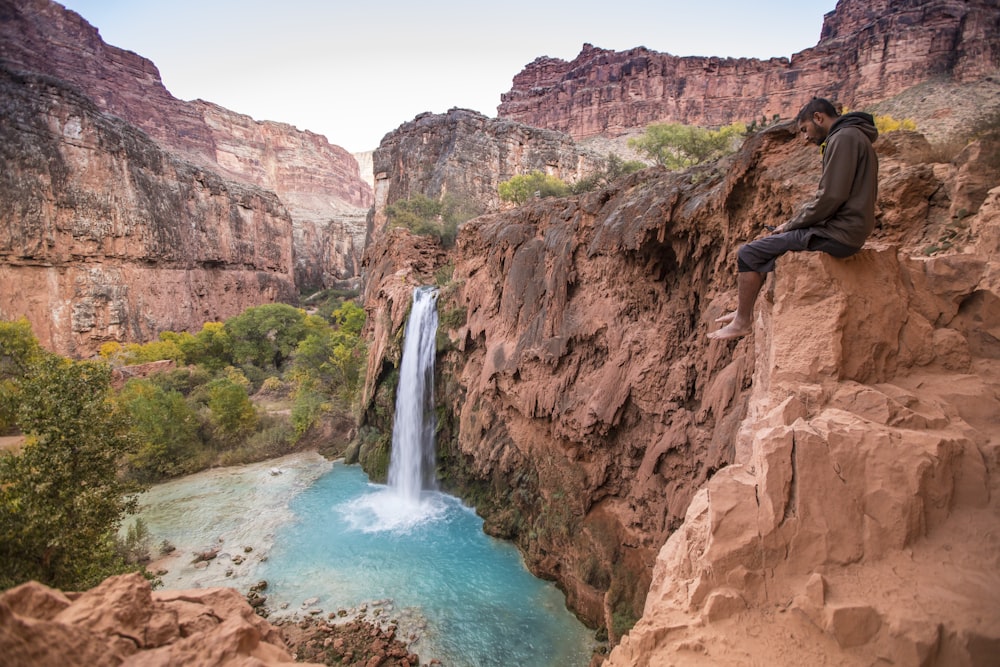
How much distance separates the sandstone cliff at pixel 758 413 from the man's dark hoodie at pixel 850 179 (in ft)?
1.05

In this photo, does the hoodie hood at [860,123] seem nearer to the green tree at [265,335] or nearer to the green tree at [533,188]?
the green tree at [533,188]

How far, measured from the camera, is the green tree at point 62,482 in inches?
237

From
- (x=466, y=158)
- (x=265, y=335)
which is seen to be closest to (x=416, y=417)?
(x=265, y=335)

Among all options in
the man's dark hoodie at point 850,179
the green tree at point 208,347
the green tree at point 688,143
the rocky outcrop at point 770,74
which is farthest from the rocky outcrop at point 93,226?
the rocky outcrop at point 770,74

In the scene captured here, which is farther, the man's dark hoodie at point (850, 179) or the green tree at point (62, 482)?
the green tree at point (62, 482)

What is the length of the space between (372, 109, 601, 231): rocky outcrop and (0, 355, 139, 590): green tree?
94.6ft

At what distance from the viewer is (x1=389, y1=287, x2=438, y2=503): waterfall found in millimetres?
15703

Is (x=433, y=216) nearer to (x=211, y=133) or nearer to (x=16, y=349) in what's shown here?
(x=16, y=349)

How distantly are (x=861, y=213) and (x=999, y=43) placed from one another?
45109 millimetres

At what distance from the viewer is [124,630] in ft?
9.21

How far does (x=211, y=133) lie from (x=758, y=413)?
8550 centimetres

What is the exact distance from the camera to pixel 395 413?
16.9m

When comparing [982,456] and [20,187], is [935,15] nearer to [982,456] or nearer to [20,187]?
[982,456]

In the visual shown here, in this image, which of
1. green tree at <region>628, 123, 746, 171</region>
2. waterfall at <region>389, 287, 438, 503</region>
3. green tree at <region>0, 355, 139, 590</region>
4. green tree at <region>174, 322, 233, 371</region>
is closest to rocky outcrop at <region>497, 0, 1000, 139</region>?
green tree at <region>628, 123, 746, 171</region>
